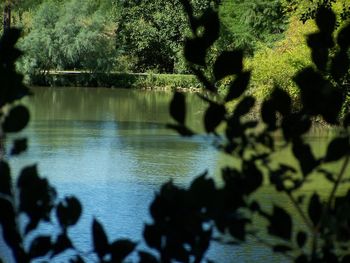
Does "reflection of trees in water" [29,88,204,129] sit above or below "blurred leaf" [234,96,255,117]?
below

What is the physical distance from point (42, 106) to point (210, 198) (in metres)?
27.4

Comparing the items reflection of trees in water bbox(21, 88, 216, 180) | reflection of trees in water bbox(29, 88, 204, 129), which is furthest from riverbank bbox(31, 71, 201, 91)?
reflection of trees in water bbox(21, 88, 216, 180)

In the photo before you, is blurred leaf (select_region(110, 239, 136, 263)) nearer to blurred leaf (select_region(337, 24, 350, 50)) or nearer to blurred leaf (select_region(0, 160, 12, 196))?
blurred leaf (select_region(0, 160, 12, 196))

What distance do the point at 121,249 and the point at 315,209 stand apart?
26 centimetres

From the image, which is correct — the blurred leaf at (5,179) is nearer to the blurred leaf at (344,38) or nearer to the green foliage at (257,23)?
the blurred leaf at (344,38)

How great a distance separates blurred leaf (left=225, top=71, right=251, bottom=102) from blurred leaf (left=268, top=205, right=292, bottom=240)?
0.51 ft

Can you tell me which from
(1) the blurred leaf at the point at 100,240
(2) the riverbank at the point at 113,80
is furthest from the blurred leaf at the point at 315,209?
A: (2) the riverbank at the point at 113,80

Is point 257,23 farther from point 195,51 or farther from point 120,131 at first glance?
point 195,51

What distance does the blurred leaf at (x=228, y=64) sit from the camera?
114 cm

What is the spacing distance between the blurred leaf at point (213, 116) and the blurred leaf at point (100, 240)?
7.4 inches

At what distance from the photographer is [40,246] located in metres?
1.17

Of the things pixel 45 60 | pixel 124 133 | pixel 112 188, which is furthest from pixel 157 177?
pixel 45 60

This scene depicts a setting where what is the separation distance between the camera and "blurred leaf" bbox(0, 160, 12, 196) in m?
1.13

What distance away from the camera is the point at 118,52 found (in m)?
39.9
